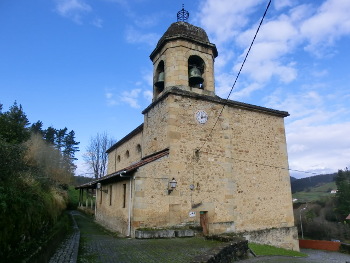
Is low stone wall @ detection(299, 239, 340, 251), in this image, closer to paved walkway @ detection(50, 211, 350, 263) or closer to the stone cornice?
the stone cornice

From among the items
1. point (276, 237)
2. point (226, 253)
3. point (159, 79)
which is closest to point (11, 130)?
point (159, 79)

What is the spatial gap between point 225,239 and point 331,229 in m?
31.7

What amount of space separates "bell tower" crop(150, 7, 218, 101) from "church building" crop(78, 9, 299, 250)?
51 millimetres

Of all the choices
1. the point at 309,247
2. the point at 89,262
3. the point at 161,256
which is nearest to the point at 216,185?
the point at 161,256

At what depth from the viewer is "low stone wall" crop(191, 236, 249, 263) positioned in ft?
21.0

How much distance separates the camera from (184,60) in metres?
13.5

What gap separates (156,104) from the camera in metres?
13.9

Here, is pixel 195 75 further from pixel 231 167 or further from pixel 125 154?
pixel 125 154

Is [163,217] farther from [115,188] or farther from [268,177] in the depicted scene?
[268,177]

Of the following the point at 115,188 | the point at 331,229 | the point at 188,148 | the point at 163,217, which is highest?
the point at 188,148

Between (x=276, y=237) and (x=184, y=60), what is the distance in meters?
10.3

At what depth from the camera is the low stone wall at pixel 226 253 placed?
6398 mm

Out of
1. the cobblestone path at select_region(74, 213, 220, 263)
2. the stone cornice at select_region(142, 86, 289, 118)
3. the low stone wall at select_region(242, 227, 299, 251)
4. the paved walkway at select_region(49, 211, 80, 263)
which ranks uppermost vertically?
the stone cornice at select_region(142, 86, 289, 118)

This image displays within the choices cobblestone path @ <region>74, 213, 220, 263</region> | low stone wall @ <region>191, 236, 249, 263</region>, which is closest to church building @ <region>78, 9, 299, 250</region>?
cobblestone path @ <region>74, 213, 220, 263</region>
